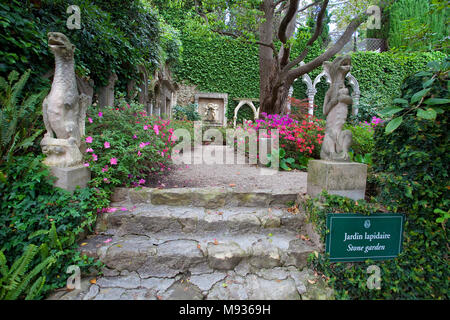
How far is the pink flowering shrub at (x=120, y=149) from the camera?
226 cm

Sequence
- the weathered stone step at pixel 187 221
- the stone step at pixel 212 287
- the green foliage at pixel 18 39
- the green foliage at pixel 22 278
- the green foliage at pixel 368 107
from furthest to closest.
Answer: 1. the green foliage at pixel 368 107
2. the green foliage at pixel 18 39
3. the weathered stone step at pixel 187 221
4. the stone step at pixel 212 287
5. the green foliage at pixel 22 278

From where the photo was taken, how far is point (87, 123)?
9.04 feet

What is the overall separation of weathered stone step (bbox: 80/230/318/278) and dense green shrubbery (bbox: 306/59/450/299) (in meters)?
0.30

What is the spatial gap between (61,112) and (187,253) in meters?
1.80

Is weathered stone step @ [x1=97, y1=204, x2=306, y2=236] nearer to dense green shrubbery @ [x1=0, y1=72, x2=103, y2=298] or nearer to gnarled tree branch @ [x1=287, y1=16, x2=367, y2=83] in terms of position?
dense green shrubbery @ [x1=0, y1=72, x2=103, y2=298]

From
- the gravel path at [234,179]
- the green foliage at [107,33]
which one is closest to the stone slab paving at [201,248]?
the gravel path at [234,179]

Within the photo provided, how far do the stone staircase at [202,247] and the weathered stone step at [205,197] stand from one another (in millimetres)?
11

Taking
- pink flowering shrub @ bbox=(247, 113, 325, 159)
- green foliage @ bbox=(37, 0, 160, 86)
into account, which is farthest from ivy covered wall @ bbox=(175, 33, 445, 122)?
pink flowering shrub @ bbox=(247, 113, 325, 159)

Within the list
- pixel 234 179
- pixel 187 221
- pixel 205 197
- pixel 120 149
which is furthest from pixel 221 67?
pixel 187 221

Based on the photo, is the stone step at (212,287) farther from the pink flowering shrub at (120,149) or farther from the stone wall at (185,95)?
the stone wall at (185,95)

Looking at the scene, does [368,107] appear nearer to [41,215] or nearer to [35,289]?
[41,215]

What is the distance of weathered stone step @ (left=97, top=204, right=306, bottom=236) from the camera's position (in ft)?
6.79
